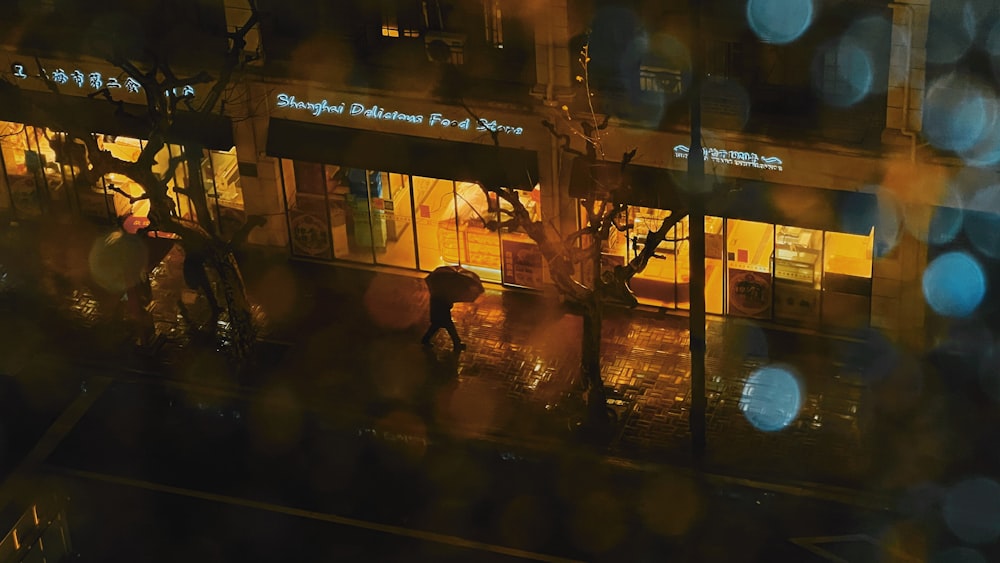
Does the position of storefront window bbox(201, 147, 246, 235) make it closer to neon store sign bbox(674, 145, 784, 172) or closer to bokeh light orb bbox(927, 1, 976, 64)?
neon store sign bbox(674, 145, 784, 172)

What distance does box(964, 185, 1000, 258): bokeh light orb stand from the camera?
27906 millimetres

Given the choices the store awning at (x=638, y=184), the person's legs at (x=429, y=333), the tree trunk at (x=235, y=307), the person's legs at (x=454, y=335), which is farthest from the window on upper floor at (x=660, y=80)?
the tree trunk at (x=235, y=307)

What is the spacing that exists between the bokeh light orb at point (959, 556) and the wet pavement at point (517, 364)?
2193 mm

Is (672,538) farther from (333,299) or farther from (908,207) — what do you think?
(333,299)

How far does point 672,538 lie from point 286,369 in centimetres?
923

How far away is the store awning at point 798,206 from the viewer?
28.9 m

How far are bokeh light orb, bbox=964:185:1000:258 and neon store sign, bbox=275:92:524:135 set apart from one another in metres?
8.96

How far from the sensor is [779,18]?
28703mm

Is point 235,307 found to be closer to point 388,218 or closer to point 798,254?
point 388,218

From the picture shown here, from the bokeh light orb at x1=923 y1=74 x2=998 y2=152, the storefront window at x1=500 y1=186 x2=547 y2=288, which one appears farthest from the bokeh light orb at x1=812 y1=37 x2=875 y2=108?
the storefront window at x1=500 y1=186 x2=547 y2=288

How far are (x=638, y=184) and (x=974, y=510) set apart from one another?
9.09 m

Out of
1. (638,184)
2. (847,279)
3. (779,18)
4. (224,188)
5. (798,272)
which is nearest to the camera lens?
(779,18)

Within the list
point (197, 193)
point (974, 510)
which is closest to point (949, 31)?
point (974, 510)

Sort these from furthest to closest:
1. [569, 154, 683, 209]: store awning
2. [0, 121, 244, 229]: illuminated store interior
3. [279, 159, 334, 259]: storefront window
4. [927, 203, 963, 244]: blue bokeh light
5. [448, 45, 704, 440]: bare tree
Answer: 1. [0, 121, 244, 229]: illuminated store interior
2. [279, 159, 334, 259]: storefront window
3. [569, 154, 683, 209]: store awning
4. [927, 203, 963, 244]: blue bokeh light
5. [448, 45, 704, 440]: bare tree
